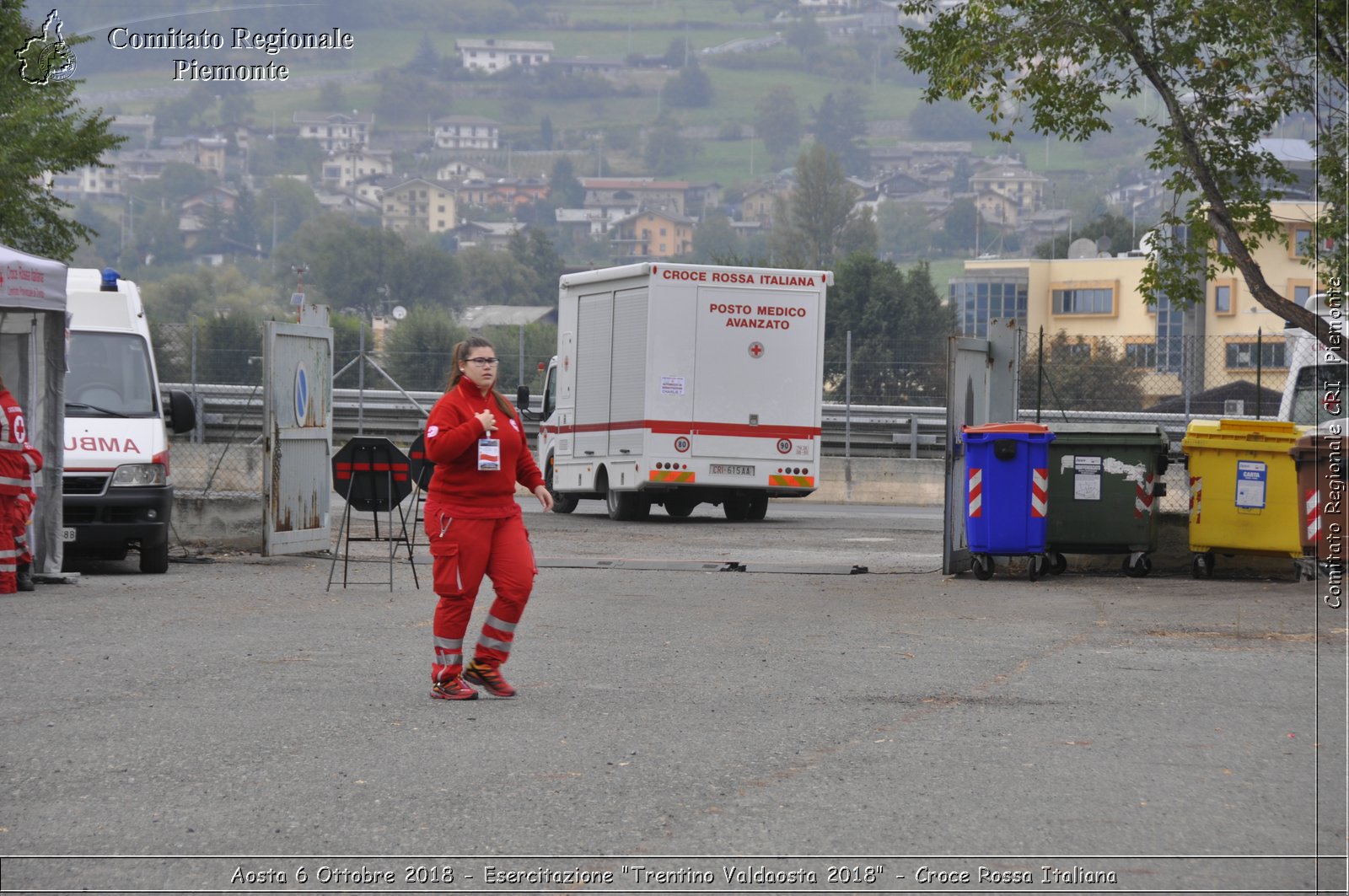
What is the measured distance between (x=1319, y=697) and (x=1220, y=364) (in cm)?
1559

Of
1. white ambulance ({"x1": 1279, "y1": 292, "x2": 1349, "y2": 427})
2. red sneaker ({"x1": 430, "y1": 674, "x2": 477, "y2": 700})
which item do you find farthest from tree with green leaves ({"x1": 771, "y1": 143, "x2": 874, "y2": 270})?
red sneaker ({"x1": 430, "y1": 674, "x2": 477, "y2": 700})

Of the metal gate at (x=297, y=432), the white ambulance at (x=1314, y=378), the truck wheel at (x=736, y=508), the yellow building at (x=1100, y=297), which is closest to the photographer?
the white ambulance at (x=1314, y=378)

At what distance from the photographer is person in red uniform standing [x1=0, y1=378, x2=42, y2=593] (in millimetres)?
12383

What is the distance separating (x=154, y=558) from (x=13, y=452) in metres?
2.32

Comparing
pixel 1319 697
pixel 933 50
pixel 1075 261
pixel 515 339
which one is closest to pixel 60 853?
pixel 1319 697

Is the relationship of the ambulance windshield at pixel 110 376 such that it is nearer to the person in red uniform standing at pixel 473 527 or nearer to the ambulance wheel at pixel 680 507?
the person in red uniform standing at pixel 473 527

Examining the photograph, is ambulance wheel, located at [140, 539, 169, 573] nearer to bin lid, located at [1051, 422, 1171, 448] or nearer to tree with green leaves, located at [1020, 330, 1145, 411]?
bin lid, located at [1051, 422, 1171, 448]

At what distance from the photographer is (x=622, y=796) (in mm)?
6012

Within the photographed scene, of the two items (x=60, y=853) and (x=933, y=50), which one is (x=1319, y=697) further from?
(x=933, y=50)

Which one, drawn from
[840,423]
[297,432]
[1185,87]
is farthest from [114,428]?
[840,423]

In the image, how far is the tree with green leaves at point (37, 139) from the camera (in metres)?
16.9

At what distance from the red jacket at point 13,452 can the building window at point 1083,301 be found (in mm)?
82769

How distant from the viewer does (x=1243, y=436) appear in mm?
13938

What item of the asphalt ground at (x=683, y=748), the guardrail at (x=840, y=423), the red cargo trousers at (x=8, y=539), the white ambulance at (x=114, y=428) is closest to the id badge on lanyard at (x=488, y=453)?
the asphalt ground at (x=683, y=748)
